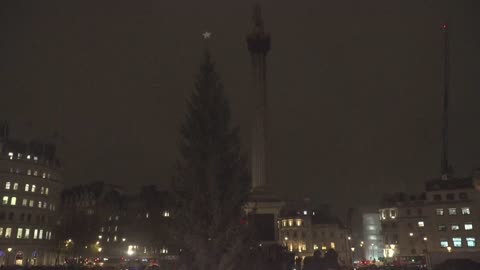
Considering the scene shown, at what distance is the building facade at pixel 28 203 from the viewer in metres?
77.2

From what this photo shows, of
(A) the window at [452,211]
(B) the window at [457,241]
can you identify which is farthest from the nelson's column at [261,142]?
(B) the window at [457,241]

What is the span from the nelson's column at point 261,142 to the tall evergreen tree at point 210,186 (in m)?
28.5

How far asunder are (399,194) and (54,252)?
86.7 m

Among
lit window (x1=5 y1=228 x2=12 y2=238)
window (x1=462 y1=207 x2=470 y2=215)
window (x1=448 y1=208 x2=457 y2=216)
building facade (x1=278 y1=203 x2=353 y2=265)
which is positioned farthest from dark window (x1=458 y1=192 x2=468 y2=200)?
lit window (x1=5 y1=228 x2=12 y2=238)

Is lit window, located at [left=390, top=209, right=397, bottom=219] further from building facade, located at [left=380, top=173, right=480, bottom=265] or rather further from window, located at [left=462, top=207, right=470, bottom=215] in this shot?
window, located at [left=462, top=207, right=470, bottom=215]

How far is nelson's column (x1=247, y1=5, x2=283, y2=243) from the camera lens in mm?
46781

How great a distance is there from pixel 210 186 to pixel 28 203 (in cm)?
7927

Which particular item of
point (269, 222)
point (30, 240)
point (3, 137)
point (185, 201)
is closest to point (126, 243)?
point (30, 240)

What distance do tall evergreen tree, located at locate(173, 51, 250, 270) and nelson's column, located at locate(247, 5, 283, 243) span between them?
28543 millimetres

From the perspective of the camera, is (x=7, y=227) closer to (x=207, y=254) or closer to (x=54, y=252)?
(x=54, y=252)

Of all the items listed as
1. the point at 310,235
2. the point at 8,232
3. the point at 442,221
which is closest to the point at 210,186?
the point at 8,232

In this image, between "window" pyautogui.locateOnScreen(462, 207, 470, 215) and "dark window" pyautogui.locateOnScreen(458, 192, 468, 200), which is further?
"dark window" pyautogui.locateOnScreen(458, 192, 468, 200)

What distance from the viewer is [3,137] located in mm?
82688

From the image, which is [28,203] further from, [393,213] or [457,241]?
[457,241]
